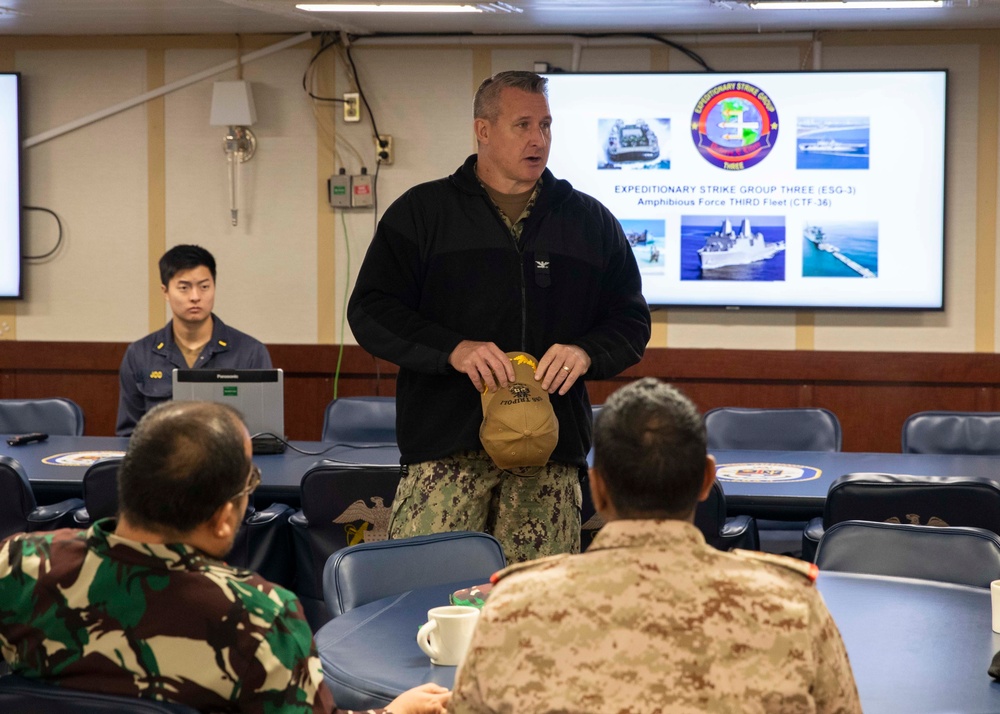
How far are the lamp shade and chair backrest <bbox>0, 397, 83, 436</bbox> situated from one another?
1.87 m

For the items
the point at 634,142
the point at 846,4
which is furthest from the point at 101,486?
the point at 846,4

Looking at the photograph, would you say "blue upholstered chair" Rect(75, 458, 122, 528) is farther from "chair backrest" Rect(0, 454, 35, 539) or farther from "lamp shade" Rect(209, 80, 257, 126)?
"lamp shade" Rect(209, 80, 257, 126)

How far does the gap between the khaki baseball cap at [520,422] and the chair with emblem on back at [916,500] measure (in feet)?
3.51

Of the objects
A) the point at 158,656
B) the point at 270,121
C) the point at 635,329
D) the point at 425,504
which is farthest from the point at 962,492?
the point at 270,121

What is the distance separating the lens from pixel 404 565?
2352 millimetres

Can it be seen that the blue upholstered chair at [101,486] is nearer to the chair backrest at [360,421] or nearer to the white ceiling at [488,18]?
the chair backrest at [360,421]

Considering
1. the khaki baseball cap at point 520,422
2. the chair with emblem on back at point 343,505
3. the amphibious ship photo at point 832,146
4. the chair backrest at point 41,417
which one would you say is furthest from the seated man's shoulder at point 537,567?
the amphibious ship photo at point 832,146

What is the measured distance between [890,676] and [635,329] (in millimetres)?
1208

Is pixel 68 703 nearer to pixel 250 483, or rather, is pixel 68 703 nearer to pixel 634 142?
pixel 250 483

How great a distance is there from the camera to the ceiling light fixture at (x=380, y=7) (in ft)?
17.2

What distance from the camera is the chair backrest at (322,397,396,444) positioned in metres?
4.85

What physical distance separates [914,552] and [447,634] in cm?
116

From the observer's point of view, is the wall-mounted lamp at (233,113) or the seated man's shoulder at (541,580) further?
the wall-mounted lamp at (233,113)

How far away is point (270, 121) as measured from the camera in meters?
6.33
